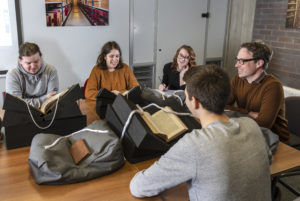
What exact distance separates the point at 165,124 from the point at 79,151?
459 millimetres

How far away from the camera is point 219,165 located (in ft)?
3.12

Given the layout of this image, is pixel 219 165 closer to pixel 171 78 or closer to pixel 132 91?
pixel 132 91

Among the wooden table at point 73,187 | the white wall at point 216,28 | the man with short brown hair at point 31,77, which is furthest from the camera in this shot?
the white wall at point 216,28

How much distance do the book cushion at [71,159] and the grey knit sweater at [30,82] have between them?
3.36 feet

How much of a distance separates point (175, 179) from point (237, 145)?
0.25 m

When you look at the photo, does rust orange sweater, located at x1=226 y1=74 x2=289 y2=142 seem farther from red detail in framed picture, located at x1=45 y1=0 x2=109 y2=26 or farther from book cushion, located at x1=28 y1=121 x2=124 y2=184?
red detail in framed picture, located at x1=45 y1=0 x2=109 y2=26

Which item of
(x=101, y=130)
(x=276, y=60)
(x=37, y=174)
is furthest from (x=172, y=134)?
(x=276, y=60)

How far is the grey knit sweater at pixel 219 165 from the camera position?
0.96 meters

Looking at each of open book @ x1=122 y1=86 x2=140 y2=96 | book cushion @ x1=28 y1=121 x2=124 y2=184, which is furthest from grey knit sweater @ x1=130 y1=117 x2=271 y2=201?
open book @ x1=122 y1=86 x2=140 y2=96

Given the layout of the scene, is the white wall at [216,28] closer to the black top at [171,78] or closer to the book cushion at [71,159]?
the black top at [171,78]

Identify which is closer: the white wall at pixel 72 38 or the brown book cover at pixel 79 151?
the brown book cover at pixel 79 151

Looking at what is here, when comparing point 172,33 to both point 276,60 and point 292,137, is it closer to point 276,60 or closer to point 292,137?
point 276,60

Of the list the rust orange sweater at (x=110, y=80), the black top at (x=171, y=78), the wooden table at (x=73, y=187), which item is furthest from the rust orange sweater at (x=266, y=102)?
the rust orange sweater at (x=110, y=80)

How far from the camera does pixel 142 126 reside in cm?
126
